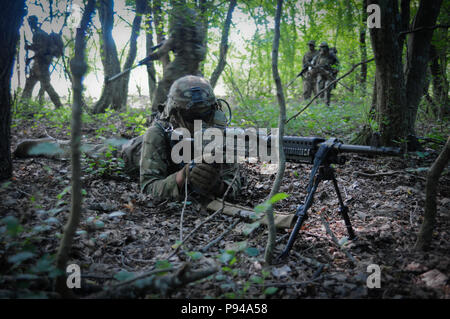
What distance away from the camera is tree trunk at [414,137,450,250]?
2.04 m

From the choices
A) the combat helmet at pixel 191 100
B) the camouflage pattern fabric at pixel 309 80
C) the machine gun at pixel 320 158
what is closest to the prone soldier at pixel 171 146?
the combat helmet at pixel 191 100

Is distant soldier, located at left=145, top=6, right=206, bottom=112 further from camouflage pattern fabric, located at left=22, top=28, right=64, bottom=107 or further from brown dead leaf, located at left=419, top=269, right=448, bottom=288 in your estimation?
camouflage pattern fabric, located at left=22, top=28, right=64, bottom=107

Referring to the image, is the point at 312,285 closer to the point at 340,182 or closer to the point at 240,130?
the point at 240,130

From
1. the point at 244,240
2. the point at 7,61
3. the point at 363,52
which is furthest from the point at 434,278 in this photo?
the point at 363,52

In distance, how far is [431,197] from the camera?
2096 millimetres

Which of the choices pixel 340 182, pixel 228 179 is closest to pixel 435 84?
pixel 340 182

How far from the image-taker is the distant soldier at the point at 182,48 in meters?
5.50

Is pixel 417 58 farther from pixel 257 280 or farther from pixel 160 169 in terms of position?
pixel 257 280

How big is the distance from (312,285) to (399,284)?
0.58 metres

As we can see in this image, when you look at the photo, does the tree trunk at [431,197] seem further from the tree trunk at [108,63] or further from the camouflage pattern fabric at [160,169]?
the tree trunk at [108,63]

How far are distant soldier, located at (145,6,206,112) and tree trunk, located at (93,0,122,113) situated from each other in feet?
12.4

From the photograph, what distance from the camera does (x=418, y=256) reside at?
2115mm

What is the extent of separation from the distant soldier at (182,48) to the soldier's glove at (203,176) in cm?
265
